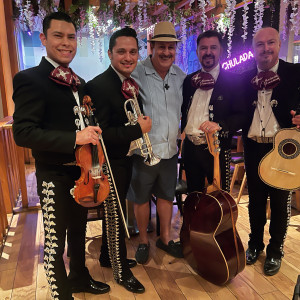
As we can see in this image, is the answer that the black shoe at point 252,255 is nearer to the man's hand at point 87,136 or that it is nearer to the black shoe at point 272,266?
the black shoe at point 272,266

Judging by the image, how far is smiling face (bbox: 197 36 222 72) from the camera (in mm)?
2242

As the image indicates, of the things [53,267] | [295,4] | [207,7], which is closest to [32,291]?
[53,267]

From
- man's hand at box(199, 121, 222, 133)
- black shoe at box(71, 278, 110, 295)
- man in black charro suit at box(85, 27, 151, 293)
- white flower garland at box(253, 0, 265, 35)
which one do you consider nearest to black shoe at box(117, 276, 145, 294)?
man in black charro suit at box(85, 27, 151, 293)

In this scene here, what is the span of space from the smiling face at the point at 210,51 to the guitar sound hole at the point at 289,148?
2.79 ft

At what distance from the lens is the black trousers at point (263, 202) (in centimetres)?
233

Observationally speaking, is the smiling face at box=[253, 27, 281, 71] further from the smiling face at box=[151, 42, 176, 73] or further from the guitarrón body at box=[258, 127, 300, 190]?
the smiling face at box=[151, 42, 176, 73]

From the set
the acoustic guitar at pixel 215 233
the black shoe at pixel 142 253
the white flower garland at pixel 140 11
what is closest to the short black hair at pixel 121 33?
the acoustic guitar at pixel 215 233

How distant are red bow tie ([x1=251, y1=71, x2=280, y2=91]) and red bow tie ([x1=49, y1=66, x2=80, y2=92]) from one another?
4.61 feet

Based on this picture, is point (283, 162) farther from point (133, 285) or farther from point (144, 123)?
point (133, 285)

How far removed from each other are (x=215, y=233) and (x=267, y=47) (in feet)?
4.85

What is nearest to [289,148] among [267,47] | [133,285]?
[267,47]

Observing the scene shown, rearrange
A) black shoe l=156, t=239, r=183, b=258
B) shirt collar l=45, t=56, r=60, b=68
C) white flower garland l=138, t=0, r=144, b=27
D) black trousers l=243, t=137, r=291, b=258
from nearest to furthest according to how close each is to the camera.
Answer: shirt collar l=45, t=56, r=60, b=68 → black trousers l=243, t=137, r=291, b=258 → black shoe l=156, t=239, r=183, b=258 → white flower garland l=138, t=0, r=144, b=27

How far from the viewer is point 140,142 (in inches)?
85.0

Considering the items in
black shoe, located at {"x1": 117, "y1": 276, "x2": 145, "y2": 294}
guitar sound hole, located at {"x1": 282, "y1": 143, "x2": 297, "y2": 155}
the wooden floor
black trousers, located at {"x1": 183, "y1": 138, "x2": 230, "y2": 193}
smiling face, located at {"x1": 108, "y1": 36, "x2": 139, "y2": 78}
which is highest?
smiling face, located at {"x1": 108, "y1": 36, "x2": 139, "y2": 78}
